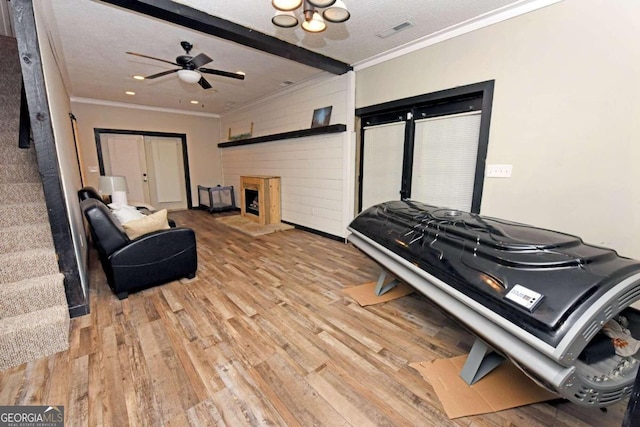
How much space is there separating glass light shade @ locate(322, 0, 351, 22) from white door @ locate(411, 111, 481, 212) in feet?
5.87

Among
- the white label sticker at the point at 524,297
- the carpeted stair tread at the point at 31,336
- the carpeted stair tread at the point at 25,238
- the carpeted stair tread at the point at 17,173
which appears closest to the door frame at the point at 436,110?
the white label sticker at the point at 524,297

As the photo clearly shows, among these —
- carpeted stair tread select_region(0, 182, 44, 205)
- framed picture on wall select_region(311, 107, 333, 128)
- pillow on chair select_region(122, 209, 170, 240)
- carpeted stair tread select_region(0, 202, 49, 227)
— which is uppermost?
framed picture on wall select_region(311, 107, 333, 128)

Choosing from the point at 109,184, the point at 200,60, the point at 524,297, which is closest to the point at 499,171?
the point at 524,297

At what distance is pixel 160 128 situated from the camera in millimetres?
6758

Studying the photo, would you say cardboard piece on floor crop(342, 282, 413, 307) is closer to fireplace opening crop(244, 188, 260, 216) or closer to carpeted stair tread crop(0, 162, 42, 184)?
carpeted stair tread crop(0, 162, 42, 184)

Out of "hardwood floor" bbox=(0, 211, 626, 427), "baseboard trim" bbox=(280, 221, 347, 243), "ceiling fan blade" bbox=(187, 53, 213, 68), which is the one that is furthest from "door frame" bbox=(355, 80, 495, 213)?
"ceiling fan blade" bbox=(187, 53, 213, 68)

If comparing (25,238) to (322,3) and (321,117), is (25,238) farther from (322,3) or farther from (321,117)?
(321,117)

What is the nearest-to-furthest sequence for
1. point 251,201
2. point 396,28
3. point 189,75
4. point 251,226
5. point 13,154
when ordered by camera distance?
point 13,154
point 396,28
point 189,75
point 251,226
point 251,201

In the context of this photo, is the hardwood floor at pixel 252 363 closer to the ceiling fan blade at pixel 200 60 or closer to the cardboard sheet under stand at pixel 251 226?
the cardboard sheet under stand at pixel 251 226

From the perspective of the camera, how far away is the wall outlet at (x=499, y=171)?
2648 millimetres

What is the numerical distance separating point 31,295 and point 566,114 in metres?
4.49

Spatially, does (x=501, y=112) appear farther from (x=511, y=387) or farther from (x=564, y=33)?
(x=511, y=387)

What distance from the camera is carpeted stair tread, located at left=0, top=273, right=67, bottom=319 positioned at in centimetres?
187

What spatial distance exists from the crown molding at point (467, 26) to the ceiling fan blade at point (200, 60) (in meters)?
2.14
